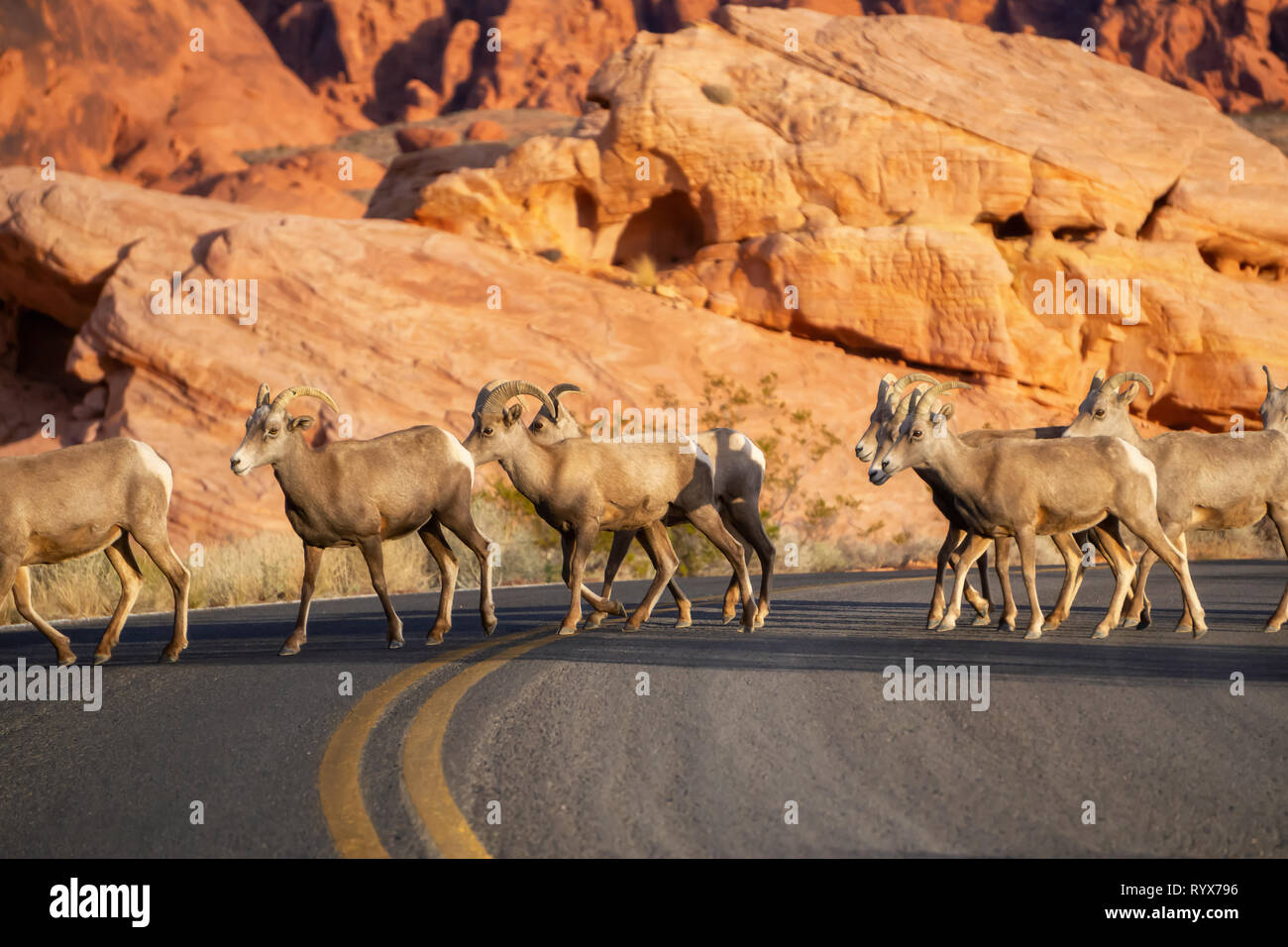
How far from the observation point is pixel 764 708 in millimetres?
7172

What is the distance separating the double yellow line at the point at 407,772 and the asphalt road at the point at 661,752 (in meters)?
0.02

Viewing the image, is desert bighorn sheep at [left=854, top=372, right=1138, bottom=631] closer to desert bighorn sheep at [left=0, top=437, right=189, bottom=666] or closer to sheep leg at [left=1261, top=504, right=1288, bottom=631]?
sheep leg at [left=1261, top=504, right=1288, bottom=631]

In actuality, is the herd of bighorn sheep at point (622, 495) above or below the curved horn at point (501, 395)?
below

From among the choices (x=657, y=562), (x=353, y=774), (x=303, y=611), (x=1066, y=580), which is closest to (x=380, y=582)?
(x=303, y=611)

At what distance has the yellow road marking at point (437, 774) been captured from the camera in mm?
4687

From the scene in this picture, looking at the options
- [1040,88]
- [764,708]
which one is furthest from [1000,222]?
[764,708]

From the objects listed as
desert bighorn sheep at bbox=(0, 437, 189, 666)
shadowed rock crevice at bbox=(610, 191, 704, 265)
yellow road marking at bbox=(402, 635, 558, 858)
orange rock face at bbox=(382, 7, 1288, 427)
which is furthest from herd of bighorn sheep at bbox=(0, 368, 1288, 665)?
shadowed rock crevice at bbox=(610, 191, 704, 265)

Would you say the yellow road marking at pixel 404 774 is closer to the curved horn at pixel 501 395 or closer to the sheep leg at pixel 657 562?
the sheep leg at pixel 657 562

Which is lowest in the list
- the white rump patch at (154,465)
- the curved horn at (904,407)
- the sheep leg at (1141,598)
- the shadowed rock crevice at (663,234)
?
the shadowed rock crevice at (663,234)

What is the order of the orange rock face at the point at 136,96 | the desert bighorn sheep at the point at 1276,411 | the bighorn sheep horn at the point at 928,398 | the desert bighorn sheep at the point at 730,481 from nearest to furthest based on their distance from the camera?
the bighorn sheep horn at the point at 928,398
the desert bighorn sheep at the point at 730,481
the desert bighorn sheep at the point at 1276,411
the orange rock face at the point at 136,96

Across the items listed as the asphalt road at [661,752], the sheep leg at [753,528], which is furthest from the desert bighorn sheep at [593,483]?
the asphalt road at [661,752]

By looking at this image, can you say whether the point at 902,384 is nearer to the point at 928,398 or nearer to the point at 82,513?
the point at 928,398

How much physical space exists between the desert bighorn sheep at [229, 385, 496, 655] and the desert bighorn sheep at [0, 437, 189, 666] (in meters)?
0.79

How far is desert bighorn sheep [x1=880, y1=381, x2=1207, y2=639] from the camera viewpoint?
1076 cm
